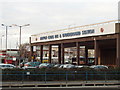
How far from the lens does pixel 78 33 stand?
59.8m

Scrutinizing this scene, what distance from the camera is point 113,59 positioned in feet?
237

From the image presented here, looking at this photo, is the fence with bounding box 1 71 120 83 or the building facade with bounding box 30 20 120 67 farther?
the building facade with bounding box 30 20 120 67

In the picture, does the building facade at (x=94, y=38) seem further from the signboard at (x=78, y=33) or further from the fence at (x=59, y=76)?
the fence at (x=59, y=76)

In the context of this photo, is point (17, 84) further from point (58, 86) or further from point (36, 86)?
point (58, 86)

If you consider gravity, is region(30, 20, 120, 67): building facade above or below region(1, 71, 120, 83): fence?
above

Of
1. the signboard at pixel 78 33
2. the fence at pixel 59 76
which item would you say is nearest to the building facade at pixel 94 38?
the signboard at pixel 78 33

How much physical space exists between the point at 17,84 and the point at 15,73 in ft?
5.17

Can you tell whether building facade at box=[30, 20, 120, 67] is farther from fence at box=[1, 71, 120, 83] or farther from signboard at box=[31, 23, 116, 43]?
fence at box=[1, 71, 120, 83]

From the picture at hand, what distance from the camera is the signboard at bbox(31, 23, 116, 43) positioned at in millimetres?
52019

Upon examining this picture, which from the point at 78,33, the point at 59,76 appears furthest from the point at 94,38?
the point at 59,76

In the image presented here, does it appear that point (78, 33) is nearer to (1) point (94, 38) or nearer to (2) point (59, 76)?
(1) point (94, 38)

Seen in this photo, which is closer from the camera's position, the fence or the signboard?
the fence

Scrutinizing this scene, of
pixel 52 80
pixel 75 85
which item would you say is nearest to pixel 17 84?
pixel 52 80

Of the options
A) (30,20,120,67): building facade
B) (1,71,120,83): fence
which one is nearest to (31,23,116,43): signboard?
(30,20,120,67): building facade
